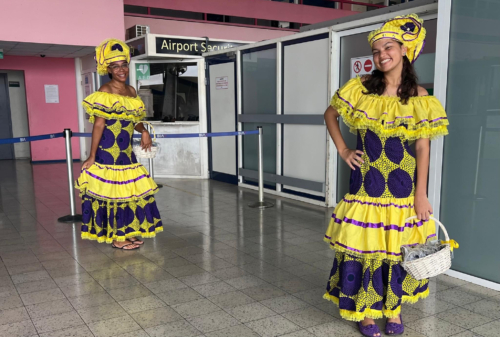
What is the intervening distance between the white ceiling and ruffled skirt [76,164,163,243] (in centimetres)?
591

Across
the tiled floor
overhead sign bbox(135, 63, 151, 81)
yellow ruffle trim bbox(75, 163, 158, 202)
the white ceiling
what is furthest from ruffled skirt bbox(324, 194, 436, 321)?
the white ceiling

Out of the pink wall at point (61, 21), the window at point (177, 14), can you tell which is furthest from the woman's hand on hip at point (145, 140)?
the window at point (177, 14)

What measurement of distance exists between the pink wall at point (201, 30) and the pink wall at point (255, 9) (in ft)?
1.11

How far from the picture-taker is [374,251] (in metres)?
2.47

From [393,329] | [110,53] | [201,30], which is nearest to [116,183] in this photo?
[110,53]

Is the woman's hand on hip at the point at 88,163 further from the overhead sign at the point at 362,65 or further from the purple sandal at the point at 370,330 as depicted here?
the overhead sign at the point at 362,65

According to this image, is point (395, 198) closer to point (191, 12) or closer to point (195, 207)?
point (195, 207)

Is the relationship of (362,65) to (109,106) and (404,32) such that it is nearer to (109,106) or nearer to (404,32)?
(109,106)

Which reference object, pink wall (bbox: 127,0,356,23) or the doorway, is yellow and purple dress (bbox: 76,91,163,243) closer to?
the doorway

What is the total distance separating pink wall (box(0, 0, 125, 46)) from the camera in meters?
8.17

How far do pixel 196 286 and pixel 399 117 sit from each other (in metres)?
1.92

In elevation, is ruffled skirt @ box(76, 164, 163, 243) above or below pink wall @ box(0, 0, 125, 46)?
below

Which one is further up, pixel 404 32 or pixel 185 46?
pixel 185 46

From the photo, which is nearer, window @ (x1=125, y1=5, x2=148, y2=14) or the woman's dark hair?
the woman's dark hair
